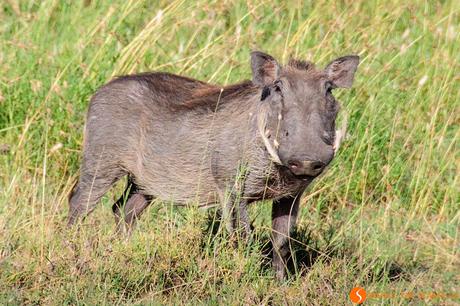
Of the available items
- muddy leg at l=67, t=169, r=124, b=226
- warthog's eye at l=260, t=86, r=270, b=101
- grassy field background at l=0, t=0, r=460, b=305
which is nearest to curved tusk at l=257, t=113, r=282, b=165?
warthog's eye at l=260, t=86, r=270, b=101

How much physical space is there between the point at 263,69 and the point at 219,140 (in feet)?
1.41

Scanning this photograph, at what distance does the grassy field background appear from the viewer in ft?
13.3

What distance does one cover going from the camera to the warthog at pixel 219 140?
14.3 ft

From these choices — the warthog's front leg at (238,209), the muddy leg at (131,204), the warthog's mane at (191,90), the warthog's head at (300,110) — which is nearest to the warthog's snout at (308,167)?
the warthog's head at (300,110)

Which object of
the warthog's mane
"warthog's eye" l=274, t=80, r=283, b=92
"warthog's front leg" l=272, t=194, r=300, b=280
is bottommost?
"warthog's front leg" l=272, t=194, r=300, b=280

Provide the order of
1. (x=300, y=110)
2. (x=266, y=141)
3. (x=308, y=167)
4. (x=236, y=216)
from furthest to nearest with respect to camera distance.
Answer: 1. (x=236, y=216)
2. (x=266, y=141)
3. (x=300, y=110)
4. (x=308, y=167)

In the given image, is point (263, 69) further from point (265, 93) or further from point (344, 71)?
point (344, 71)

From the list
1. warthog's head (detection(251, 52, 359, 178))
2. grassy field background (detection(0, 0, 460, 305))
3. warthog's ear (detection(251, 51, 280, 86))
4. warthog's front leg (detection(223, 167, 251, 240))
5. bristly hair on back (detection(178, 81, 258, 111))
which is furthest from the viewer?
bristly hair on back (detection(178, 81, 258, 111))

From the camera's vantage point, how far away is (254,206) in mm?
5234

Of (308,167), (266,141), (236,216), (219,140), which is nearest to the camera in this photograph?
(308,167)

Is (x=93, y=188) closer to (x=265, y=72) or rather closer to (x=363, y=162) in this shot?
(x=265, y=72)

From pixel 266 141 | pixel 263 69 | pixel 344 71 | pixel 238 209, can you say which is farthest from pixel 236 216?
pixel 344 71

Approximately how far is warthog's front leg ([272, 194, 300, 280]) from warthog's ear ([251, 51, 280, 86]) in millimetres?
582

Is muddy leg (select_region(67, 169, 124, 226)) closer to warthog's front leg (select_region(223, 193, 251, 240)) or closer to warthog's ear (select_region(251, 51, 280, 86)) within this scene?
warthog's front leg (select_region(223, 193, 251, 240))
